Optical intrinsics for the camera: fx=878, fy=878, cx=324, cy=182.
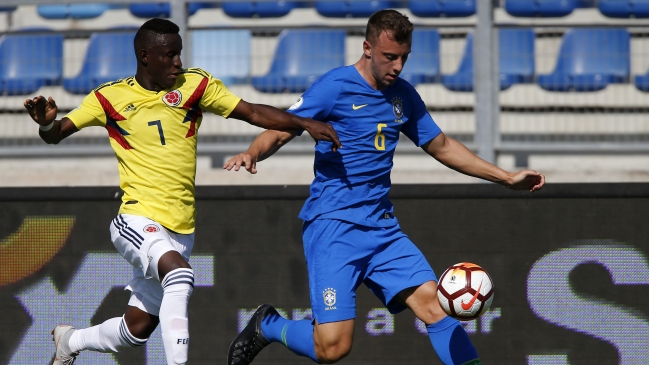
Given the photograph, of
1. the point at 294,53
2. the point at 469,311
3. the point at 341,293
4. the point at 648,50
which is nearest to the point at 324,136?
→ the point at 341,293

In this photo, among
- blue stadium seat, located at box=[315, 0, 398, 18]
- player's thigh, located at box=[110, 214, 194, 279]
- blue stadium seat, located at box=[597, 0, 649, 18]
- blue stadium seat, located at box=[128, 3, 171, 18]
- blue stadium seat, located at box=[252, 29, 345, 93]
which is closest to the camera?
player's thigh, located at box=[110, 214, 194, 279]

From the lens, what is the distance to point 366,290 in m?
6.03

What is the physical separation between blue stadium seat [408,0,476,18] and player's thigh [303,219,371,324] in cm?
475

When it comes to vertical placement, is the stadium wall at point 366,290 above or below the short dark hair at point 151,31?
below

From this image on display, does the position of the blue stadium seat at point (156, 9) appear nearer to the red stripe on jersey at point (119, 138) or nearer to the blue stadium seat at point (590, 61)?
the blue stadium seat at point (590, 61)

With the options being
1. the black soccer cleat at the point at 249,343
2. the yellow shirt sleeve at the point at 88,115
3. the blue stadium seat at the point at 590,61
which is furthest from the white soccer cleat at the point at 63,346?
the blue stadium seat at the point at 590,61

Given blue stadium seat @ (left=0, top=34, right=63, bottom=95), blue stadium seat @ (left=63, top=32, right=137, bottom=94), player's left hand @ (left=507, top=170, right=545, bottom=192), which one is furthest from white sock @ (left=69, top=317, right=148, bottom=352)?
blue stadium seat @ (left=0, top=34, right=63, bottom=95)

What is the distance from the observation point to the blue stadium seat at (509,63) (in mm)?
8398

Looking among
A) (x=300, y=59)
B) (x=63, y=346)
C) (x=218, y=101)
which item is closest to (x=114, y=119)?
(x=218, y=101)

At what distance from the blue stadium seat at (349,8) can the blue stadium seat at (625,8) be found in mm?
2311

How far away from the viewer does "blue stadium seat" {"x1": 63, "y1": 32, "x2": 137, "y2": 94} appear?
351 inches

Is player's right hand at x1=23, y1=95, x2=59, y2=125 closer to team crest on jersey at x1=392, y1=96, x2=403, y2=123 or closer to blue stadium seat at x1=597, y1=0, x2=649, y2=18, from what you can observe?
team crest on jersey at x1=392, y1=96, x2=403, y2=123

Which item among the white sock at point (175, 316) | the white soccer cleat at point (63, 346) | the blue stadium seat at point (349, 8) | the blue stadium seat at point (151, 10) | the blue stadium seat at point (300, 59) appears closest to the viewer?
the white sock at point (175, 316)

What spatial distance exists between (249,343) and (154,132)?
1484 millimetres
